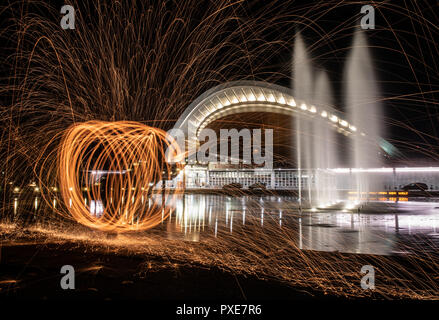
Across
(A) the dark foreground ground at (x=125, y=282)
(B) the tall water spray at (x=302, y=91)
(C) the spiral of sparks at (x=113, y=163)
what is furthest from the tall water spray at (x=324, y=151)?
(A) the dark foreground ground at (x=125, y=282)

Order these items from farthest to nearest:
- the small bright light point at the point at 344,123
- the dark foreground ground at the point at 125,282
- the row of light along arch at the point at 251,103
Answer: the row of light along arch at the point at 251,103 < the small bright light point at the point at 344,123 < the dark foreground ground at the point at 125,282

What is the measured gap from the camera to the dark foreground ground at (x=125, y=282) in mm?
4449

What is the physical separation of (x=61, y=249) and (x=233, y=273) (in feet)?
14.1

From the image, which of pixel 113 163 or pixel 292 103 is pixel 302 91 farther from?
pixel 113 163

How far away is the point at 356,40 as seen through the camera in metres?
16.6

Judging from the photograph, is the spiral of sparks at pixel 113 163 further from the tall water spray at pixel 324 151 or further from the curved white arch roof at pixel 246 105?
the curved white arch roof at pixel 246 105

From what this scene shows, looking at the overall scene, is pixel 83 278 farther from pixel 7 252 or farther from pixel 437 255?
pixel 437 255

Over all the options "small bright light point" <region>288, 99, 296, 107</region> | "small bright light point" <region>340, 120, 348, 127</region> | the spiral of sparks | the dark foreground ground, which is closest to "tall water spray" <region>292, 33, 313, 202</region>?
"small bright light point" <region>288, 99, 296, 107</region>

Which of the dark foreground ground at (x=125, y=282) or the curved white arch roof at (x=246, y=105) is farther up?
the curved white arch roof at (x=246, y=105)

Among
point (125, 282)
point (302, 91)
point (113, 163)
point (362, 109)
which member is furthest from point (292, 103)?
point (125, 282)

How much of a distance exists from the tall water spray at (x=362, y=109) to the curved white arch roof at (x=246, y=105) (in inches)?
55.2

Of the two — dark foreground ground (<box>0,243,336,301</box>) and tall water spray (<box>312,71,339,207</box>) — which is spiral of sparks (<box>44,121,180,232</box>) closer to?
dark foreground ground (<box>0,243,336,301</box>)

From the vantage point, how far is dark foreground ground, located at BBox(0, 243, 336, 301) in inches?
175
